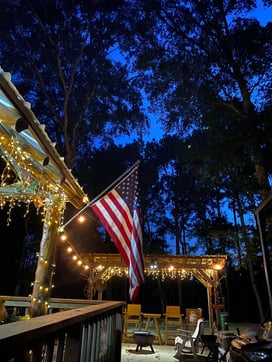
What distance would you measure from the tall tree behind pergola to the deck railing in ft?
2.59

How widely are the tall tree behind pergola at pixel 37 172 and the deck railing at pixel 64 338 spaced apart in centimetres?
79

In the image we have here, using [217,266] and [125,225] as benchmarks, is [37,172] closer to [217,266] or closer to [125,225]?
[125,225]

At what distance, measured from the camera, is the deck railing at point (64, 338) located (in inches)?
37.5

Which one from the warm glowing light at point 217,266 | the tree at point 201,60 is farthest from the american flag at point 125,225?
the warm glowing light at point 217,266

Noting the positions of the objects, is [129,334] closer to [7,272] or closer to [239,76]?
[7,272]

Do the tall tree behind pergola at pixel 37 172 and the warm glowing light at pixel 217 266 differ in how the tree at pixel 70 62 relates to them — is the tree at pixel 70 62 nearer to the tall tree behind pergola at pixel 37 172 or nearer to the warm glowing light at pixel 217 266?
the tall tree behind pergola at pixel 37 172

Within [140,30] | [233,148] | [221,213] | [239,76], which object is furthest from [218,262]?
[221,213]

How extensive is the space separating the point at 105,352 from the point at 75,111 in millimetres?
8903

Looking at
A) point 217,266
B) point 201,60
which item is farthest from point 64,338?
point 201,60

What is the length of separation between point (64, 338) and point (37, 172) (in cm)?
196

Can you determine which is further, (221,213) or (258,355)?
(221,213)

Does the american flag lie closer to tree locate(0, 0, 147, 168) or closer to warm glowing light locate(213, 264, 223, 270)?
tree locate(0, 0, 147, 168)

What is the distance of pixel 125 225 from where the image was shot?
3404 millimetres

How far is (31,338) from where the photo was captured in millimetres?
1021
